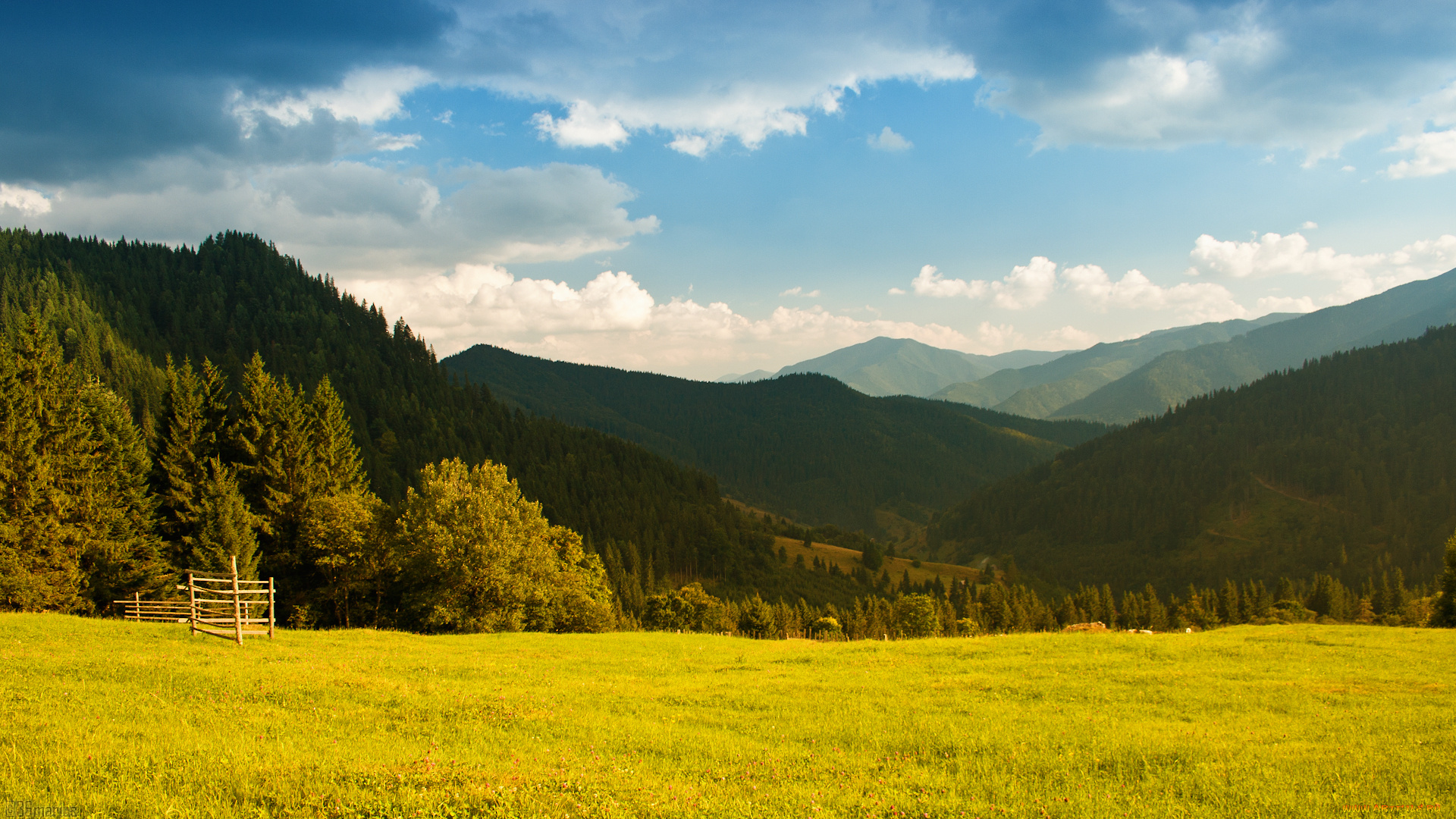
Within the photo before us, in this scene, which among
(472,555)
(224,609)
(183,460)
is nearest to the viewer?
(224,609)

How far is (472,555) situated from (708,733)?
33.0m

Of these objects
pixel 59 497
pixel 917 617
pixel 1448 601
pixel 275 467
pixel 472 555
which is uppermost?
pixel 275 467

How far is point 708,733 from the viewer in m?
16.9

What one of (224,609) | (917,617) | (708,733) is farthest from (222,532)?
(917,617)

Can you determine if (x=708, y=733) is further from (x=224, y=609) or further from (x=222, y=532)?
(x=222, y=532)

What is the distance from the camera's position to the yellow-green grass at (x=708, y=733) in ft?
37.6

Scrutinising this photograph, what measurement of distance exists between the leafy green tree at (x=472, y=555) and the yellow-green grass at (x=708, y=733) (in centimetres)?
1639

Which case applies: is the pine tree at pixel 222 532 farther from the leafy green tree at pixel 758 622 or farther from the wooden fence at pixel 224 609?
the leafy green tree at pixel 758 622

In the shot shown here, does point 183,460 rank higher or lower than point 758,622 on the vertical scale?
higher

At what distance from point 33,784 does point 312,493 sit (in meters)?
43.7

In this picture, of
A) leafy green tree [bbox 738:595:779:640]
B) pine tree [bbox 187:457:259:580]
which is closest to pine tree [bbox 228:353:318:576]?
pine tree [bbox 187:457:259:580]

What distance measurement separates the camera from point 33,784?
1061 cm

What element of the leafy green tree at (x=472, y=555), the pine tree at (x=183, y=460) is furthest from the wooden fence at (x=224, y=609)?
the leafy green tree at (x=472, y=555)

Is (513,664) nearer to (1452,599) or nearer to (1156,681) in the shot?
(1156,681)
